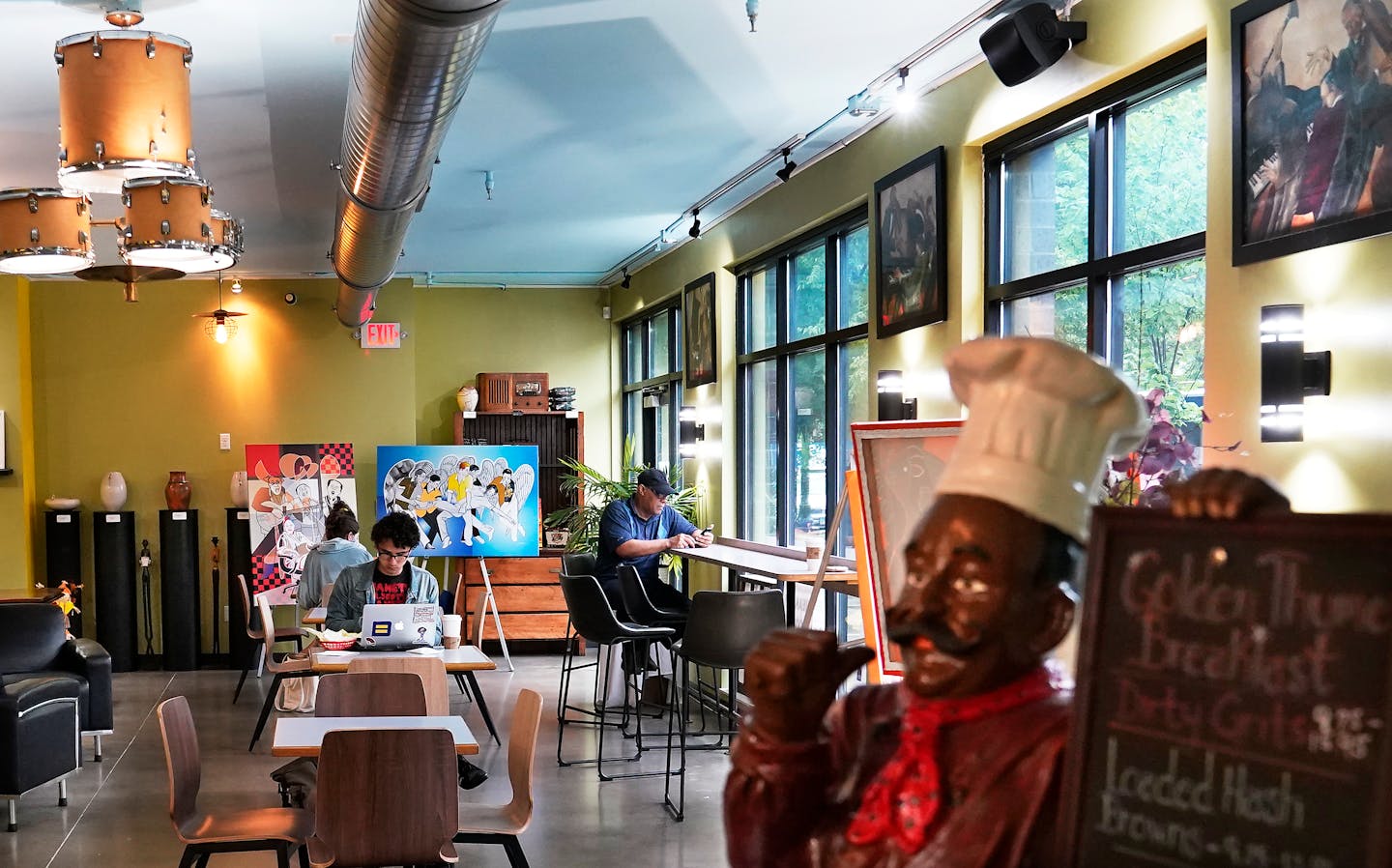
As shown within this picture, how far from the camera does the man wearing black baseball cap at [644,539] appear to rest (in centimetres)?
804

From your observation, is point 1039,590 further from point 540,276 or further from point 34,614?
point 540,276

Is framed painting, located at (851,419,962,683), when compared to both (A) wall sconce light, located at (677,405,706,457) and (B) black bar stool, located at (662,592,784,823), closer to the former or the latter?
(B) black bar stool, located at (662,592,784,823)

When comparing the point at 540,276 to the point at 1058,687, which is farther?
the point at 540,276

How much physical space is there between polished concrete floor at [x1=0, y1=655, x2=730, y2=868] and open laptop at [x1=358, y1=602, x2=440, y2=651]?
977mm

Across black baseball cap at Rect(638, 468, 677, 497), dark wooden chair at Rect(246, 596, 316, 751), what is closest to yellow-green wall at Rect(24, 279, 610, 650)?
dark wooden chair at Rect(246, 596, 316, 751)

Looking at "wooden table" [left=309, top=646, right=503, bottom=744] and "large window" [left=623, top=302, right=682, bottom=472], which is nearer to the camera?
"wooden table" [left=309, top=646, right=503, bottom=744]

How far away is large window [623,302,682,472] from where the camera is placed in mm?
10820

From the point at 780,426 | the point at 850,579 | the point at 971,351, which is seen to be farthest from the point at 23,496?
the point at 971,351

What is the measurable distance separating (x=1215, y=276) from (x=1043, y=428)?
3.03 m

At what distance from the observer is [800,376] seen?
8000mm

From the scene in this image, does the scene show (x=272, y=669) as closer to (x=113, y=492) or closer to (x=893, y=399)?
(x=893, y=399)

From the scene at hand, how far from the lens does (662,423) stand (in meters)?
11.4

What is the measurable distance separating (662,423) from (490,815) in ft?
24.2

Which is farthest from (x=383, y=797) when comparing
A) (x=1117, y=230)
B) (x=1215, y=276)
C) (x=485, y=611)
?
(x=485, y=611)
